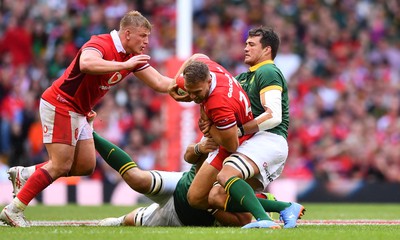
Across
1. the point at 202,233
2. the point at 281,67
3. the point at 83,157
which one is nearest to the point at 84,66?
the point at 83,157

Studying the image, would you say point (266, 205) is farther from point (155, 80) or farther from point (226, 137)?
point (155, 80)

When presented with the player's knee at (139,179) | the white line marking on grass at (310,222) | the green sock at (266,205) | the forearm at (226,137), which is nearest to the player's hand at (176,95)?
the forearm at (226,137)

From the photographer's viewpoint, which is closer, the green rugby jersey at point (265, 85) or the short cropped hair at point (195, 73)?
the short cropped hair at point (195, 73)

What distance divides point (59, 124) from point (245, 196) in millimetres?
1993

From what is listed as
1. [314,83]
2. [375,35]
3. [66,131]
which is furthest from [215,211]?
[375,35]

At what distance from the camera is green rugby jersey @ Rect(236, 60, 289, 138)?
8.91m

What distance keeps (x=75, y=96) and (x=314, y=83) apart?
9931 millimetres

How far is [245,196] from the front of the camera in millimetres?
8281

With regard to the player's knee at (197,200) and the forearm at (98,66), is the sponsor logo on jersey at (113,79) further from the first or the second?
the player's knee at (197,200)

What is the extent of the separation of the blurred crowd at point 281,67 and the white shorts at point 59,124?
7.84 meters

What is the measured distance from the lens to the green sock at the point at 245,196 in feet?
27.2

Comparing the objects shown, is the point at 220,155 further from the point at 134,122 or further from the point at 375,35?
the point at 375,35

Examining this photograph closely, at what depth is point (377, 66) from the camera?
1903 centimetres

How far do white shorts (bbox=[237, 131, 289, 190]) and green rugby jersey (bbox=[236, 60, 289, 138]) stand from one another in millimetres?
122
